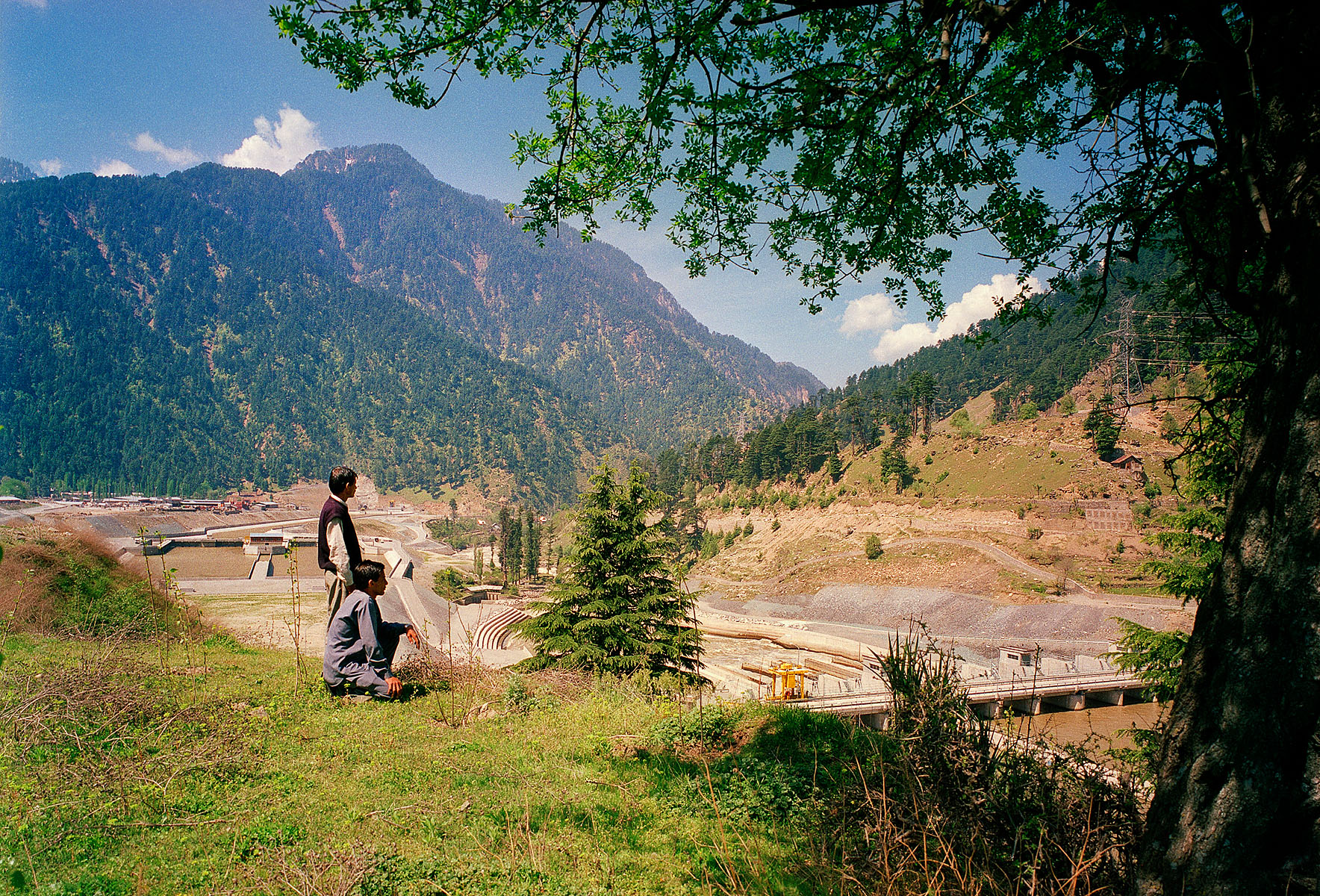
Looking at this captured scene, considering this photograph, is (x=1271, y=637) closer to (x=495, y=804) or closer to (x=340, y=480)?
(x=495, y=804)

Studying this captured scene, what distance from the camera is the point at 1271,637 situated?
2.21 meters

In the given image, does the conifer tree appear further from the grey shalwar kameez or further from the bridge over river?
the grey shalwar kameez

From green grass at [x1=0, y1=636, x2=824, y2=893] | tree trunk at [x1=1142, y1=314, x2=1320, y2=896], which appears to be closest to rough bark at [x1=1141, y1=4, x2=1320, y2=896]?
tree trunk at [x1=1142, y1=314, x2=1320, y2=896]

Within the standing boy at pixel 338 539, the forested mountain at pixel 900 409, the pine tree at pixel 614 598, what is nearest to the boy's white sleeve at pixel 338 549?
the standing boy at pixel 338 539

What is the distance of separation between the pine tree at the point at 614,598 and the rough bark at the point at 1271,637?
10375mm

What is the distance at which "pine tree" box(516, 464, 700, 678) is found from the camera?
12.8 metres

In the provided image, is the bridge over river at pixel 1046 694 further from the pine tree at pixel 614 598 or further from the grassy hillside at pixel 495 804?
the grassy hillside at pixel 495 804

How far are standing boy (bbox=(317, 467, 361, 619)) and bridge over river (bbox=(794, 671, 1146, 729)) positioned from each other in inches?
737

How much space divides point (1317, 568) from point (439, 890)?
12.5 ft

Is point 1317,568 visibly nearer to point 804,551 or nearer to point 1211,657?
point 1211,657

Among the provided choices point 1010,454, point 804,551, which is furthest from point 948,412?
point 804,551

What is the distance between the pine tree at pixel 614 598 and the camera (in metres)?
12.8

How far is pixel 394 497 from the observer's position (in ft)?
600

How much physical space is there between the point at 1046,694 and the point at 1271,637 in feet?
109
